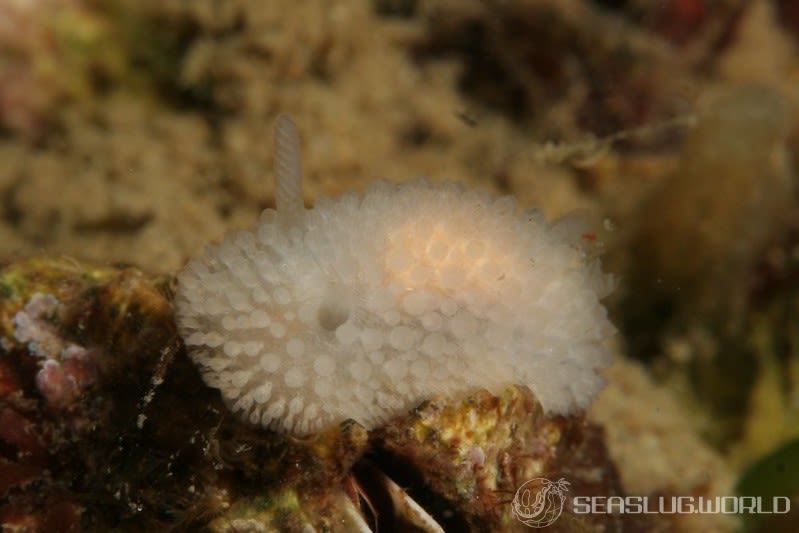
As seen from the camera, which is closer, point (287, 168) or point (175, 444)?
point (175, 444)

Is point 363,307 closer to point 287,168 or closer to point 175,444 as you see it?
point 287,168

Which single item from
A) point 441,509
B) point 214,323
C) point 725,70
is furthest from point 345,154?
point 725,70

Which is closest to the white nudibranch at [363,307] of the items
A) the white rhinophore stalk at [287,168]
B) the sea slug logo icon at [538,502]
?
the white rhinophore stalk at [287,168]

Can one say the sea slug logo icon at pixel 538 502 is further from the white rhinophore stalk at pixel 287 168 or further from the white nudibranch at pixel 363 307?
the white rhinophore stalk at pixel 287 168

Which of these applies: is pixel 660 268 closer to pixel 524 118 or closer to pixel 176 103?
pixel 524 118

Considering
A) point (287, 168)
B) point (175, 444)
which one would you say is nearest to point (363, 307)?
point (287, 168)

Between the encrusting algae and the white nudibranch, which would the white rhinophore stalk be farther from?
the encrusting algae
